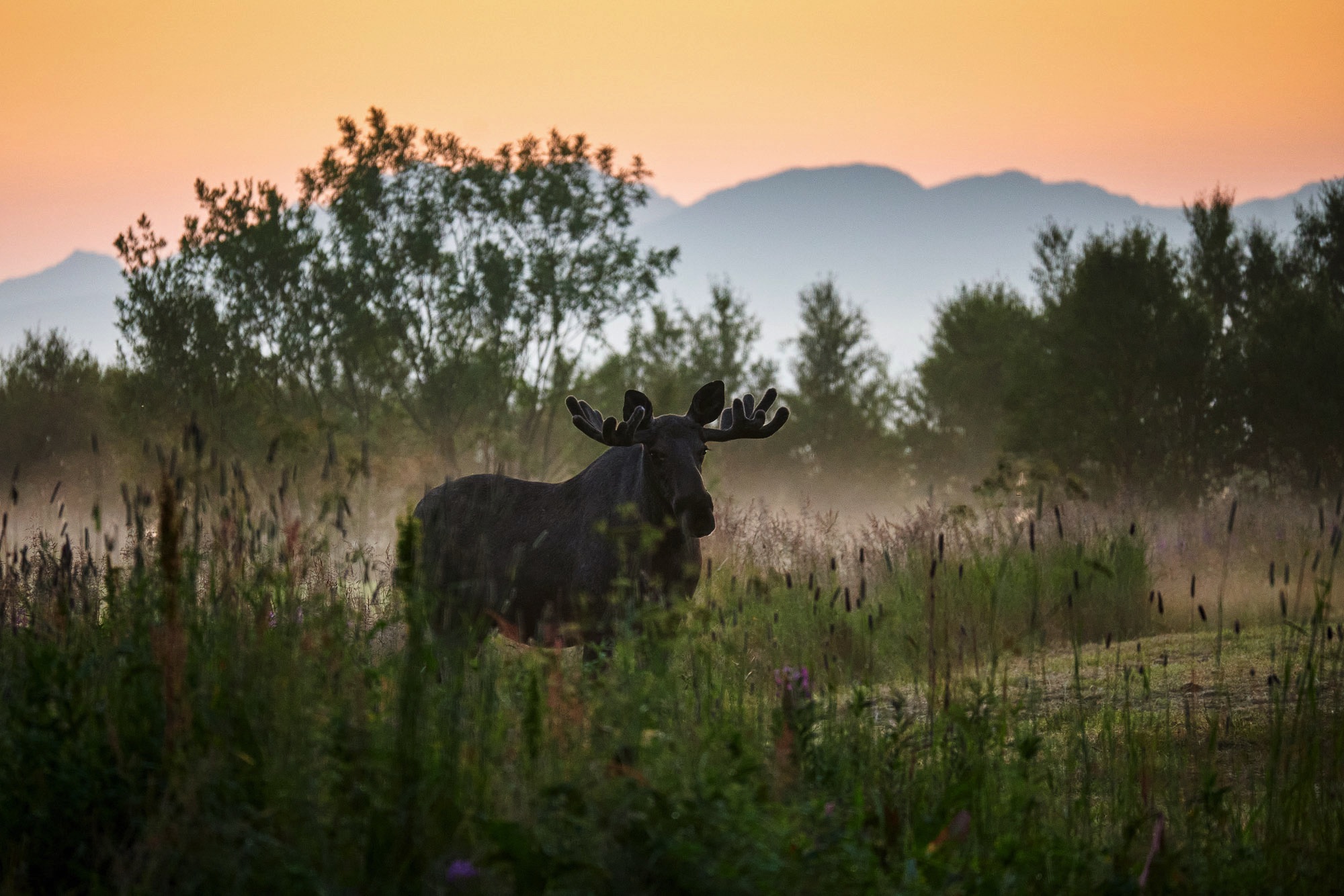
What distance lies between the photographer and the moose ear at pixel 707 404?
729 centimetres

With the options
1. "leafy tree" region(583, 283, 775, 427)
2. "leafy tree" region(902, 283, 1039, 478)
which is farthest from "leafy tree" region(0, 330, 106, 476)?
"leafy tree" region(902, 283, 1039, 478)

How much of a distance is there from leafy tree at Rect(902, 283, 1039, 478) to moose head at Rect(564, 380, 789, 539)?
31.8 meters

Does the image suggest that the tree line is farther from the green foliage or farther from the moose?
the moose


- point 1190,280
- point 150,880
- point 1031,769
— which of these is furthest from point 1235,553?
point 1190,280

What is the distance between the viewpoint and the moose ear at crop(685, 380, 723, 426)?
729cm

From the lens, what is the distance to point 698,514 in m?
6.46

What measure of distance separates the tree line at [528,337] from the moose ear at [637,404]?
1370cm

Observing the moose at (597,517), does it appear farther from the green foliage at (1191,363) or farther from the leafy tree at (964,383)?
the leafy tree at (964,383)

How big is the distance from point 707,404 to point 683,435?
58 centimetres

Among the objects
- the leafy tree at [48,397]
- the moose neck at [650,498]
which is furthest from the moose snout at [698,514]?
the leafy tree at [48,397]

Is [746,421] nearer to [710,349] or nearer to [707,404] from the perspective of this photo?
[707,404]

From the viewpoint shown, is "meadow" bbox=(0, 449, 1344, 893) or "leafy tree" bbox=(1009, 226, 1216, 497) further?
"leafy tree" bbox=(1009, 226, 1216, 497)

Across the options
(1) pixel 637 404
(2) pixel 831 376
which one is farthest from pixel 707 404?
(2) pixel 831 376

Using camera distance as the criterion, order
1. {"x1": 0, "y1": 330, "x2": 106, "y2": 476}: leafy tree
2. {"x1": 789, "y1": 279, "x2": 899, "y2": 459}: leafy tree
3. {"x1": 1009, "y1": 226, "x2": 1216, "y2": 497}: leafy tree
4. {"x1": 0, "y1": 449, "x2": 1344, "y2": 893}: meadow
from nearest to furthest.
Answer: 1. {"x1": 0, "y1": 449, "x2": 1344, "y2": 893}: meadow
2. {"x1": 1009, "y1": 226, "x2": 1216, "y2": 497}: leafy tree
3. {"x1": 0, "y1": 330, "x2": 106, "y2": 476}: leafy tree
4. {"x1": 789, "y1": 279, "x2": 899, "y2": 459}: leafy tree
